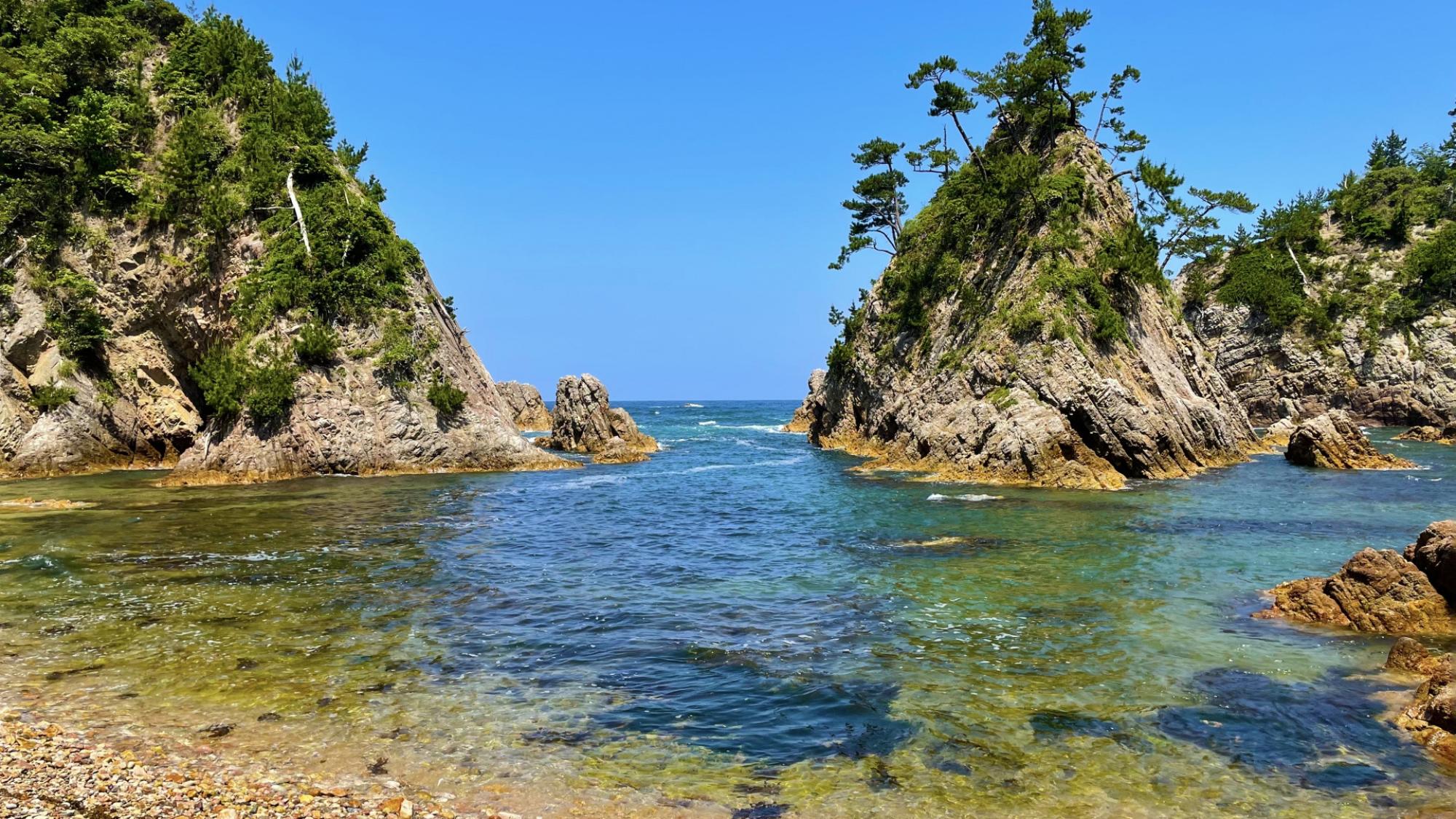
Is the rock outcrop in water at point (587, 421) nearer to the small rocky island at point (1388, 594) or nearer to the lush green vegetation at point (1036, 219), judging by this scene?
the lush green vegetation at point (1036, 219)

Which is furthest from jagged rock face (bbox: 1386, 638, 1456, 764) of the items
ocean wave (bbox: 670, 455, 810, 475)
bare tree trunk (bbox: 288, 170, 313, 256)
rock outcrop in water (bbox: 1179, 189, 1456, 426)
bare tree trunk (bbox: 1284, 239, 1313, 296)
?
bare tree trunk (bbox: 1284, 239, 1313, 296)

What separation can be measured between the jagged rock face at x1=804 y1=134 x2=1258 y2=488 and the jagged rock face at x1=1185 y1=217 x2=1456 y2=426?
2541 centimetres

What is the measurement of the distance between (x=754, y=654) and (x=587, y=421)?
151ft

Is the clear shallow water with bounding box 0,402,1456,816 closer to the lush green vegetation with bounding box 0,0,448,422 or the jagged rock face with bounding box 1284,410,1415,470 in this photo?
the jagged rock face with bounding box 1284,410,1415,470

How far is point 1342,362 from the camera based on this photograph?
219 ft

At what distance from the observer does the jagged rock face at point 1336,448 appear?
37.8 m

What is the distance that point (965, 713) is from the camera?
9961 mm

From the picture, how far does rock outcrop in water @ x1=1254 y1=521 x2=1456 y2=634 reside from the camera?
13.3 meters

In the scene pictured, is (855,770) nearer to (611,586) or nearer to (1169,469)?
(611,586)

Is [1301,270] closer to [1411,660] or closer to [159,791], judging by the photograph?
[1411,660]

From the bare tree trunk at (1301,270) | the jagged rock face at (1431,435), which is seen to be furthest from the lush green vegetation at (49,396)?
the bare tree trunk at (1301,270)

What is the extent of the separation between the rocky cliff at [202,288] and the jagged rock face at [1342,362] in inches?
2546

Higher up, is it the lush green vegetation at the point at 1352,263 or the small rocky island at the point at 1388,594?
the lush green vegetation at the point at 1352,263

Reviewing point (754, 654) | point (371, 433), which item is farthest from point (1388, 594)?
point (371, 433)
